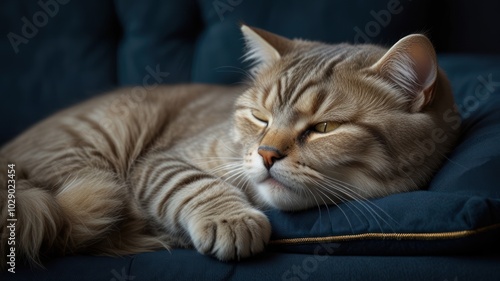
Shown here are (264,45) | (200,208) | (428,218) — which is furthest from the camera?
(264,45)

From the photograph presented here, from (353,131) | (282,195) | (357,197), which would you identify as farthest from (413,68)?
(282,195)

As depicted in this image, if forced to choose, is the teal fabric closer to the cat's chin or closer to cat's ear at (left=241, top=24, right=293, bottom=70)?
the cat's chin

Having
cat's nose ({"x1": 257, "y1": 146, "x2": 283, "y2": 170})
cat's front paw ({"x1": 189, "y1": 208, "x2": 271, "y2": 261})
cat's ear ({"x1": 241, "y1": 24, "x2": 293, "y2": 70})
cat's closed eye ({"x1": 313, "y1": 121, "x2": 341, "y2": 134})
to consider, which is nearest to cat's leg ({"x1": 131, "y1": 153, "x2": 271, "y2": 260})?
cat's front paw ({"x1": 189, "y1": 208, "x2": 271, "y2": 261})

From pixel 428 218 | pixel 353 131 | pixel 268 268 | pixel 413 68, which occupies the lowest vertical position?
pixel 268 268

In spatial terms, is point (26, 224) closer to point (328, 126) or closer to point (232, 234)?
point (232, 234)

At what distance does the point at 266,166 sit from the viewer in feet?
3.73

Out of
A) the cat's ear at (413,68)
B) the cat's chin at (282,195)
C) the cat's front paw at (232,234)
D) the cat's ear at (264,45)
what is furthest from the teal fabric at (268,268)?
the cat's ear at (264,45)

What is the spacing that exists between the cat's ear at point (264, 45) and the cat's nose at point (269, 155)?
40 cm

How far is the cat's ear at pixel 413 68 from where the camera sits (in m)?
1.12

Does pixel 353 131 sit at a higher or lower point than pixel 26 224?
higher

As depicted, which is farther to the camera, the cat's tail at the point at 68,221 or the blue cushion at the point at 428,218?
the cat's tail at the point at 68,221

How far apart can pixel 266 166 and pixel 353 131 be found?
225 mm

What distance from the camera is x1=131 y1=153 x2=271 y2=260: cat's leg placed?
1.08m

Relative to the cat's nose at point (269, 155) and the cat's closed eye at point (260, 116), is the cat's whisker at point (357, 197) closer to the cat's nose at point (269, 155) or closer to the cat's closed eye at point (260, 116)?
the cat's nose at point (269, 155)
